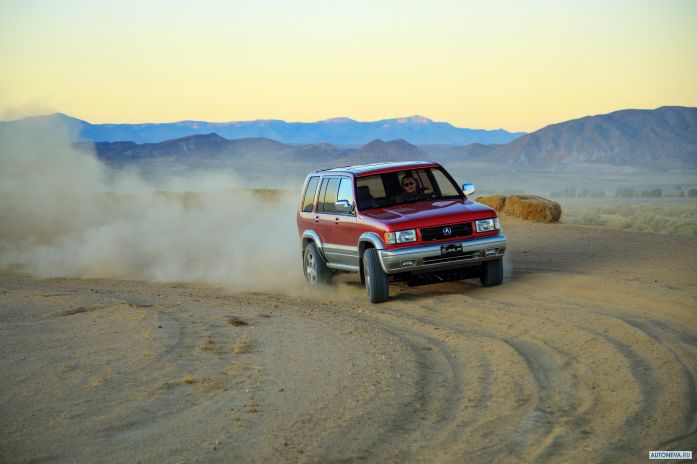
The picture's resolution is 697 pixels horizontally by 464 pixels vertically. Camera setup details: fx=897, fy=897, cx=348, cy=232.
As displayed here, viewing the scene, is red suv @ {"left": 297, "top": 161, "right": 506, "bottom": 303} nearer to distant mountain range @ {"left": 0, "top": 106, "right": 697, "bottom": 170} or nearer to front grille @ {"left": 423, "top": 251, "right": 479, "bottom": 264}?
front grille @ {"left": 423, "top": 251, "right": 479, "bottom": 264}

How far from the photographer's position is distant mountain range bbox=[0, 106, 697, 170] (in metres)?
152

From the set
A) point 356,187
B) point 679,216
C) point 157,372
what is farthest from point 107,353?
point 679,216

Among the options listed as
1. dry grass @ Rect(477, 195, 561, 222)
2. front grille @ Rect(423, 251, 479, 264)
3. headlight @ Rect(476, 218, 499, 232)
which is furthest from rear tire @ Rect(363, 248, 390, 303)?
dry grass @ Rect(477, 195, 561, 222)

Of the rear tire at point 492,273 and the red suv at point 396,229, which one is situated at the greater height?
the red suv at point 396,229

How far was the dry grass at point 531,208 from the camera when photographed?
25703 millimetres

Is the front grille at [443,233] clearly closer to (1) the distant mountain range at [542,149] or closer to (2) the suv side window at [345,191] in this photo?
(2) the suv side window at [345,191]

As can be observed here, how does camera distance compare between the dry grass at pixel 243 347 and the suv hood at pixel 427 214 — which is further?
the suv hood at pixel 427 214

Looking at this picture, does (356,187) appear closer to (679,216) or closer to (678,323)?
(678,323)

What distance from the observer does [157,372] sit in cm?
825

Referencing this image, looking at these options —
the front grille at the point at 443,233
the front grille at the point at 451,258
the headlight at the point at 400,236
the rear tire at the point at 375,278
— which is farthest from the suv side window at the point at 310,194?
the front grille at the point at 451,258

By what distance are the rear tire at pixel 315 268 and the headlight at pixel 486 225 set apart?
286 centimetres

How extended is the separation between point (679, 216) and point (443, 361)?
3909 cm

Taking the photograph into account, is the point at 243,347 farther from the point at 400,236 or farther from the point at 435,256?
the point at 435,256

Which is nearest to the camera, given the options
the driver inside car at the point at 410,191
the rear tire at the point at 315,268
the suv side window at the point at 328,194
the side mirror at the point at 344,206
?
the side mirror at the point at 344,206
